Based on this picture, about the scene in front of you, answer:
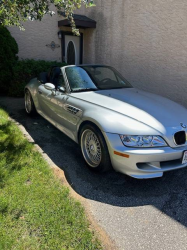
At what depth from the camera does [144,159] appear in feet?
8.10

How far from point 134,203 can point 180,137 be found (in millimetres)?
997

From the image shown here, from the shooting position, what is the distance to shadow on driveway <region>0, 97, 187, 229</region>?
8.18ft

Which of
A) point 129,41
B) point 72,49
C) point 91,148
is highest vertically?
point 129,41

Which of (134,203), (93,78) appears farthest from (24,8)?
(134,203)

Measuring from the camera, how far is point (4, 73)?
23.9 feet

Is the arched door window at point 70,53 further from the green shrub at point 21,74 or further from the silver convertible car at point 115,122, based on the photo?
the silver convertible car at point 115,122

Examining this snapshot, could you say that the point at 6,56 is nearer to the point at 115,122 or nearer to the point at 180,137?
the point at 115,122

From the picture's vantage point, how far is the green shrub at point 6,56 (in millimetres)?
7059

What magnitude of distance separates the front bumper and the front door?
770cm

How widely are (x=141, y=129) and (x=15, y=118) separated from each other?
12.2ft

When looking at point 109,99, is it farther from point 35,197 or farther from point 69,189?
point 35,197

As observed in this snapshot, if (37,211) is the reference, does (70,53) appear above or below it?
above

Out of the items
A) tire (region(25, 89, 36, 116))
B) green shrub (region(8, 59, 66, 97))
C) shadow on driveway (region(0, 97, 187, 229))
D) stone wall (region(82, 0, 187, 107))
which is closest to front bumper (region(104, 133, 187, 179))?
shadow on driveway (region(0, 97, 187, 229))

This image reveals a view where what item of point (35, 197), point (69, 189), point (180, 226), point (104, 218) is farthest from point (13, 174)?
point (180, 226)
